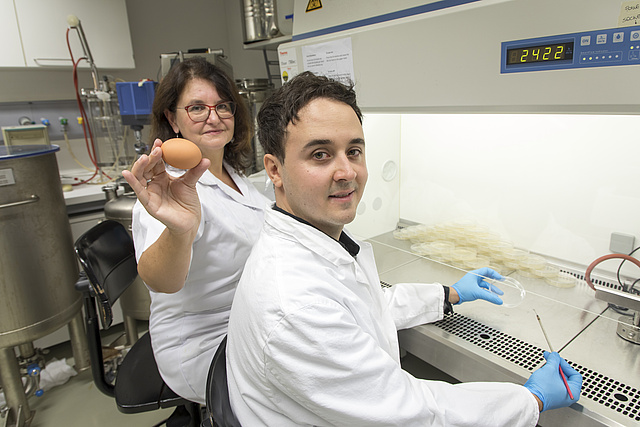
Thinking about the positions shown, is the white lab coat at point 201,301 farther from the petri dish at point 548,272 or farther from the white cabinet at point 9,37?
the white cabinet at point 9,37

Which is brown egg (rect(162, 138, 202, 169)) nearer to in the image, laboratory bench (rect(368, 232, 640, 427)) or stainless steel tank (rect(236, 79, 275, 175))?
laboratory bench (rect(368, 232, 640, 427))

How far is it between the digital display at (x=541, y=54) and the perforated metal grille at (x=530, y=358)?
700mm

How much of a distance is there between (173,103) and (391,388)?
3.81ft

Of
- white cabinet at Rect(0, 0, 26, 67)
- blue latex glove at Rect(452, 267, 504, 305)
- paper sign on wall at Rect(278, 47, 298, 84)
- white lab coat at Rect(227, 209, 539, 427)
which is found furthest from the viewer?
white cabinet at Rect(0, 0, 26, 67)

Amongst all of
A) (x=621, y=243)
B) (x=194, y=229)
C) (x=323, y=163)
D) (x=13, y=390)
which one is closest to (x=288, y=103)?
(x=323, y=163)

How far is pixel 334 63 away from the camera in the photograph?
1358 mm

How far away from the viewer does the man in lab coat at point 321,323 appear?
0.73 meters

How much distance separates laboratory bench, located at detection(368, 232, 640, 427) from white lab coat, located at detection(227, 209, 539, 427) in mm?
101

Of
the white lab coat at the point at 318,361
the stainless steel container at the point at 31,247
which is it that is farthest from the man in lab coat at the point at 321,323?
the stainless steel container at the point at 31,247

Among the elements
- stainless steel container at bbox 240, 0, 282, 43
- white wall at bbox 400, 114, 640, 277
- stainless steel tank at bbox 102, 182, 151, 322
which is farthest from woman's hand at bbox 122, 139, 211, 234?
stainless steel container at bbox 240, 0, 282, 43

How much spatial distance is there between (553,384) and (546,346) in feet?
0.68

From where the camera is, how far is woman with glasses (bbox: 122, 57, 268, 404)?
0.98 meters

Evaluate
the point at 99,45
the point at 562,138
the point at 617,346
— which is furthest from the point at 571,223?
the point at 99,45

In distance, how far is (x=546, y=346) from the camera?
1006 millimetres
